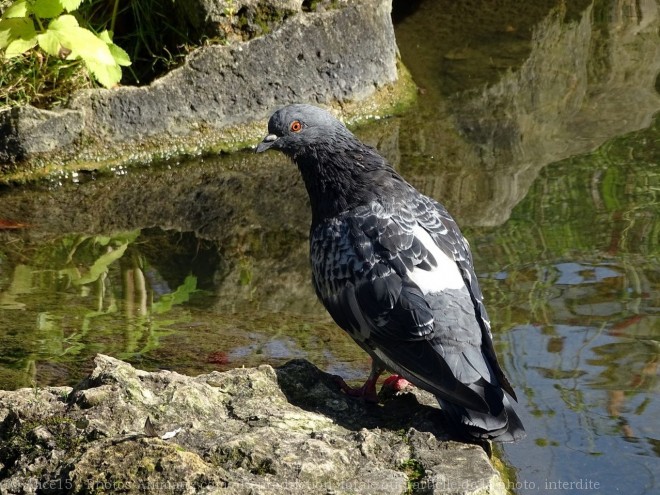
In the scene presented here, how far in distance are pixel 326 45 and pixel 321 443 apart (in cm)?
537

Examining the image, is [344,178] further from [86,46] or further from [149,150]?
[149,150]

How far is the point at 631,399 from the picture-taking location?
4.89m

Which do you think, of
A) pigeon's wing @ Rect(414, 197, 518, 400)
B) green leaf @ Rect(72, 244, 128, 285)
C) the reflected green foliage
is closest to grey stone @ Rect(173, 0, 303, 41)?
the reflected green foliage

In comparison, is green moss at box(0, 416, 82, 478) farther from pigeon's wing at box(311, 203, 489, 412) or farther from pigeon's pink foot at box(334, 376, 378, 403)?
pigeon's wing at box(311, 203, 489, 412)

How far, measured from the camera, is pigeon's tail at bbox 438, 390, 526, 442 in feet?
13.0

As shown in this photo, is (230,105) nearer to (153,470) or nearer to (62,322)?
(62,322)

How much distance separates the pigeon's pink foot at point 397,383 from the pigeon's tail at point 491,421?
47cm

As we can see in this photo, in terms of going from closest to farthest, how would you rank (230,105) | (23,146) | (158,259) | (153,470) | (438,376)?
(153,470)
(438,376)
(158,259)
(23,146)
(230,105)

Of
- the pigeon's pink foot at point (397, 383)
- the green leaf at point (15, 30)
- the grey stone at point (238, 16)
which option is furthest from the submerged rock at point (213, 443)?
the grey stone at point (238, 16)

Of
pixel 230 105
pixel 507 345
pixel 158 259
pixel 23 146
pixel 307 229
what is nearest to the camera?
pixel 507 345

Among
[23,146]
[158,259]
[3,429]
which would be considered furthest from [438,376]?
[23,146]

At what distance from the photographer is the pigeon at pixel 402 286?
4.10 metres

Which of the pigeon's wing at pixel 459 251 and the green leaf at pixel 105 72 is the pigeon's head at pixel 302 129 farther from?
the green leaf at pixel 105 72

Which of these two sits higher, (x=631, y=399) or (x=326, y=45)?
(x=326, y=45)
